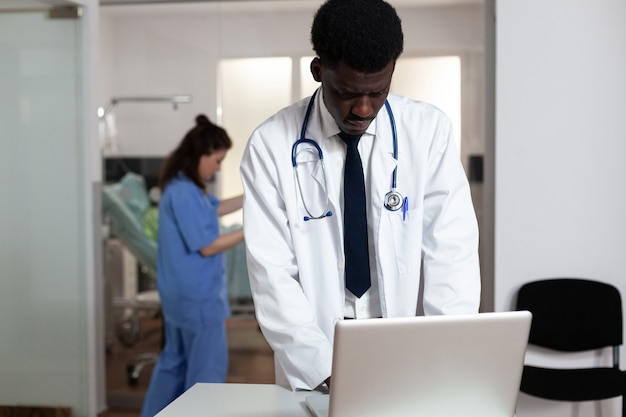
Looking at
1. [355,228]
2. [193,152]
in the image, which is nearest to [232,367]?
[193,152]

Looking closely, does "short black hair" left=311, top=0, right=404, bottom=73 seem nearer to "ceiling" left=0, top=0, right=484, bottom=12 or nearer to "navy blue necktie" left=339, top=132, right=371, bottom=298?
"navy blue necktie" left=339, top=132, right=371, bottom=298

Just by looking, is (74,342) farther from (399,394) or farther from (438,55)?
(399,394)

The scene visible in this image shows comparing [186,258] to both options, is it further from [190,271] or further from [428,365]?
[428,365]

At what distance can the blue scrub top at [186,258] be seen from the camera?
3.08m

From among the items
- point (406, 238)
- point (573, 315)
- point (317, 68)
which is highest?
point (317, 68)

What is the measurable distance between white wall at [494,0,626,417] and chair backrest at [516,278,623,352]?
0.25ft

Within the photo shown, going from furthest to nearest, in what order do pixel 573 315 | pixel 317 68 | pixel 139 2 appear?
pixel 139 2 → pixel 573 315 → pixel 317 68

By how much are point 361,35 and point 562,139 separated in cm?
173

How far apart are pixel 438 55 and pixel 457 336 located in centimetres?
237

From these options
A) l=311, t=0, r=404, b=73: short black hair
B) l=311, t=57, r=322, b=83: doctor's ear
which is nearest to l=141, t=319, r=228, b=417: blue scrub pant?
l=311, t=57, r=322, b=83: doctor's ear

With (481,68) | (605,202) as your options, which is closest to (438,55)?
(481,68)

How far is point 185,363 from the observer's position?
10.5ft

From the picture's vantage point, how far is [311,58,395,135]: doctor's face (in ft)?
4.78

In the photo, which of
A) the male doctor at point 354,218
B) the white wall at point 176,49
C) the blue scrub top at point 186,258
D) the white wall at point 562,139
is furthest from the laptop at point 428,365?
the white wall at point 176,49
